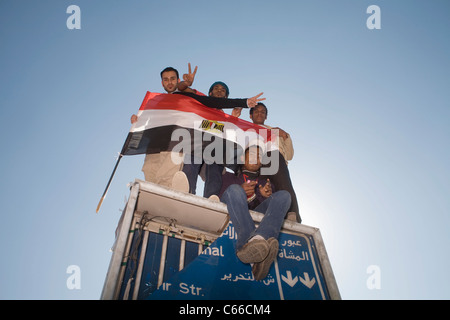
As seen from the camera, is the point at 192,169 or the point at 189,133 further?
the point at 189,133

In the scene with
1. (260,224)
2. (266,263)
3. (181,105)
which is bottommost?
(266,263)

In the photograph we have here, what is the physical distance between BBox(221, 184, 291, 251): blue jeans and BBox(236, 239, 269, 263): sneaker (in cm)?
10

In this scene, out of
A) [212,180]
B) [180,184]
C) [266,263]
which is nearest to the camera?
[266,263]

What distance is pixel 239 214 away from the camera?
2576 mm

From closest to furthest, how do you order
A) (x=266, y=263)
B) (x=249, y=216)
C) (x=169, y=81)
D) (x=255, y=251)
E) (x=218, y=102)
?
(x=255, y=251)
(x=266, y=263)
(x=249, y=216)
(x=218, y=102)
(x=169, y=81)

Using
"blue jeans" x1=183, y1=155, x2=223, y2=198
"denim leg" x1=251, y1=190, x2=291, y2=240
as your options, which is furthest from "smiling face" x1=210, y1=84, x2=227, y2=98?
"denim leg" x1=251, y1=190, x2=291, y2=240

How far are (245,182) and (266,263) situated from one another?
1.05 metres

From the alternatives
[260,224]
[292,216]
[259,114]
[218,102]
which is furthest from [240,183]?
[259,114]

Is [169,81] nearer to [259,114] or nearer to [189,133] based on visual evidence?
[189,133]

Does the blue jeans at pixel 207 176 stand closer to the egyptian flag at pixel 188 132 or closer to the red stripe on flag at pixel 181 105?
the egyptian flag at pixel 188 132

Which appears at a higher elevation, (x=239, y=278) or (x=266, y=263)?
(x=266, y=263)
